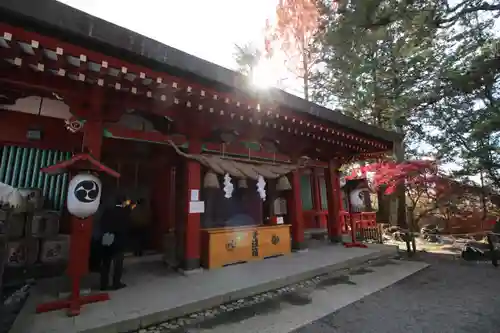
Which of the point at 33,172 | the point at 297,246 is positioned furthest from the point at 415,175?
the point at 33,172

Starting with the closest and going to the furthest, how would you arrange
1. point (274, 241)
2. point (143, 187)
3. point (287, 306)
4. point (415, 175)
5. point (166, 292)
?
1. point (287, 306)
2. point (166, 292)
3. point (274, 241)
4. point (143, 187)
5. point (415, 175)

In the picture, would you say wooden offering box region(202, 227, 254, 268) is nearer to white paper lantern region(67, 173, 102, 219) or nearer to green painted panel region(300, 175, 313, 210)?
white paper lantern region(67, 173, 102, 219)

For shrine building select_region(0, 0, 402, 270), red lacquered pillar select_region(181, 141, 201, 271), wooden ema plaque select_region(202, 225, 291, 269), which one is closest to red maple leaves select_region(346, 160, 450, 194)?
shrine building select_region(0, 0, 402, 270)

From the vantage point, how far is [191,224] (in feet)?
17.2

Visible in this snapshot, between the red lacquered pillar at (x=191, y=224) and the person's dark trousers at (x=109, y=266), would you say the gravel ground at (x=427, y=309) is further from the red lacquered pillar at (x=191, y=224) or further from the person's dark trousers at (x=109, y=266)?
the person's dark trousers at (x=109, y=266)

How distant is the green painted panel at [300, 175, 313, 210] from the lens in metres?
11.0

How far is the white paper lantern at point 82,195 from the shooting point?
11.4ft

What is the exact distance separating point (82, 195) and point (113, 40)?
83.3 inches

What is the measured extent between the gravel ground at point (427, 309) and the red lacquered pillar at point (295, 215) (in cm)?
269

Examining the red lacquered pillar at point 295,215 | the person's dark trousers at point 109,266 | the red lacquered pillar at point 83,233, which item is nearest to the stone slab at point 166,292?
the person's dark trousers at point 109,266

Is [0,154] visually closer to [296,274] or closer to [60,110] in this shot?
[60,110]

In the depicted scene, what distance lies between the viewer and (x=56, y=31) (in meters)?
3.08

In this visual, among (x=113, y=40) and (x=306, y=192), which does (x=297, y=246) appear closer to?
(x=306, y=192)

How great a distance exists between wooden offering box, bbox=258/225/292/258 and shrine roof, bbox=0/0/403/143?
3.22 metres
